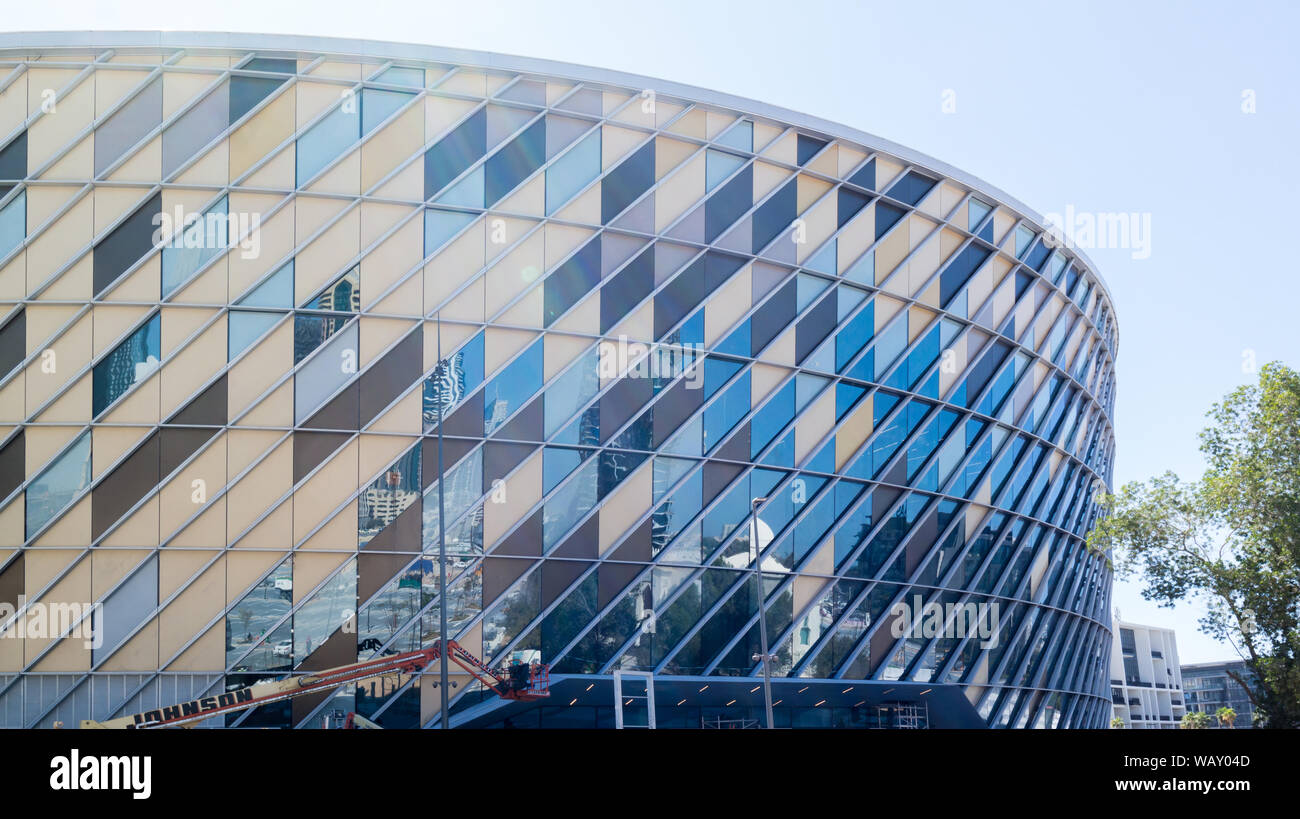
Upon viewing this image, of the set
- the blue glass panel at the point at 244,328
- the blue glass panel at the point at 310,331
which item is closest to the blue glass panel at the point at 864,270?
the blue glass panel at the point at 310,331

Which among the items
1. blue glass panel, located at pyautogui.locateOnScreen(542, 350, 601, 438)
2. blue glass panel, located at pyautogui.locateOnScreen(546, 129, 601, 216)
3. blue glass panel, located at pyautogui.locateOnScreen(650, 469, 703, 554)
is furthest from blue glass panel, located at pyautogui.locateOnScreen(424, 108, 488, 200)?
blue glass panel, located at pyautogui.locateOnScreen(650, 469, 703, 554)

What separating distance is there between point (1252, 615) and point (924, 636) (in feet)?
31.7

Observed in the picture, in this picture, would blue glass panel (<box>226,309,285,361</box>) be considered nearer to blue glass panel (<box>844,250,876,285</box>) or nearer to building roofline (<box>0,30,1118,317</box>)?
building roofline (<box>0,30,1118,317</box>)

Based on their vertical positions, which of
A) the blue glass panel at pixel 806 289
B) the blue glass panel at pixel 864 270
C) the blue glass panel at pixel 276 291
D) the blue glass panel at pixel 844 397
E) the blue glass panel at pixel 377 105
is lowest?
the blue glass panel at pixel 844 397

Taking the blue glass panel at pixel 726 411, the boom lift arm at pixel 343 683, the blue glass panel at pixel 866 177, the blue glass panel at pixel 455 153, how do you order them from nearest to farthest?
the boom lift arm at pixel 343 683, the blue glass panel at pixel 455 153, the blue glass panel at pixel 726 411, the blue glass panel at pixel 866 177

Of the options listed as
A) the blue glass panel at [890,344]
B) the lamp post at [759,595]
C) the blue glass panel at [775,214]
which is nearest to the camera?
the lamp post at [759,595]

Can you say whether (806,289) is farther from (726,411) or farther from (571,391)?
(571,391)

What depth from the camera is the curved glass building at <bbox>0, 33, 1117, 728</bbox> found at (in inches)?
1172

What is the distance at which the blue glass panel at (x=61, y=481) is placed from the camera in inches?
1164

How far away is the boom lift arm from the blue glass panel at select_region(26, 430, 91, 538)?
5552 millimetres

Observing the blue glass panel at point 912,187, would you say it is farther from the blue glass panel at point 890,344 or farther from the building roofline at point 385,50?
the blue glass panel at point 890,344

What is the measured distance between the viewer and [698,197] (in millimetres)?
34594

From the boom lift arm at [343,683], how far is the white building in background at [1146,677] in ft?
372
